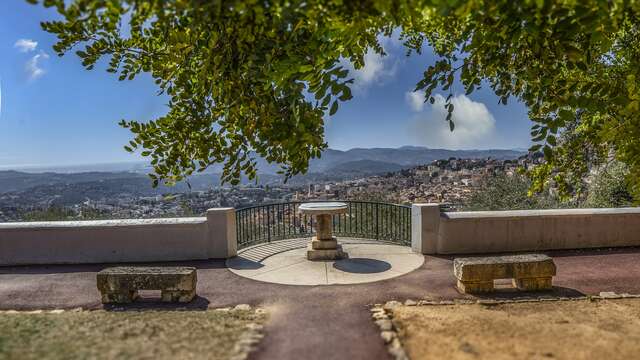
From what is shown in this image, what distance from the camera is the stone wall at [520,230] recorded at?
9.55 m

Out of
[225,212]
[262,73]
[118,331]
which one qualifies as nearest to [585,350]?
[262,73]

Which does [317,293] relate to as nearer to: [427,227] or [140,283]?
[140,283]

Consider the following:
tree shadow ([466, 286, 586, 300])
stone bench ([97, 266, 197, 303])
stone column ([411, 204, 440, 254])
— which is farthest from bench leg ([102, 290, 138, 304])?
stone column ([411, 204, 440, 254])

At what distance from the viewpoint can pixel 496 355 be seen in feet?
14.5

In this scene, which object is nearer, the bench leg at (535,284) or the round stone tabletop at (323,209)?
the bench leg at (535,284)

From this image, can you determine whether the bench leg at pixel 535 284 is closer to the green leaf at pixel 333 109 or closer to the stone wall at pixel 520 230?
the stone wall at pixel 520 230

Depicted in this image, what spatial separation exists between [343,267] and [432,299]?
232 centimetres

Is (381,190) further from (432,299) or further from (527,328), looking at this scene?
(527,328)

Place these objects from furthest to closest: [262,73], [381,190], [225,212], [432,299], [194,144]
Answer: [381,190] < [225,212] < [432,299] < [194,144] < [262,73]

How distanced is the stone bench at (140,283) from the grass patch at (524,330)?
3255mm

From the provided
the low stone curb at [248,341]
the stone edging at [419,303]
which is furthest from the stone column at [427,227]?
the low stone curb at [248,341]

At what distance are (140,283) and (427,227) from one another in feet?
19.6

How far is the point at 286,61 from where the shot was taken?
3.78 metres

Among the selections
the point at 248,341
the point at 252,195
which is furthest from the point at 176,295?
the point at 252,195
